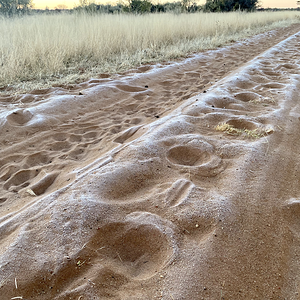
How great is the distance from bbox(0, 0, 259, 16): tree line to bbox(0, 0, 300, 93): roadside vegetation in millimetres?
1985

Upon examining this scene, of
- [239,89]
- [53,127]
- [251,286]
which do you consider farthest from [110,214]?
[239,89]

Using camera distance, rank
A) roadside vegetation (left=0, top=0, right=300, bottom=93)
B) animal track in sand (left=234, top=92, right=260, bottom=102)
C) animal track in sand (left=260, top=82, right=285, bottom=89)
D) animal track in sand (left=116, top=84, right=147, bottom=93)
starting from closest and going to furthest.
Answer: animal track in sand (left=234, top=92, right=260, bottom=102), animal track in sand (left=260, top=82, right=285, bottom=89), animal track in sand (left=116, top=84, right=147, bottom=93), roadside vegetation (left=0, top=0, right=300, bottom=93)

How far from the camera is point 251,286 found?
1.23 meters

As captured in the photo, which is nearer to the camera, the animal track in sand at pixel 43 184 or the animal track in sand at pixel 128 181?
the animal track in sand at pixel 128 181

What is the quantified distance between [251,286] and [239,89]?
124 inches

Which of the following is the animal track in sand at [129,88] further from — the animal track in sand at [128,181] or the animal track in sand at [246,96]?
the animal track in sand at [128,181]

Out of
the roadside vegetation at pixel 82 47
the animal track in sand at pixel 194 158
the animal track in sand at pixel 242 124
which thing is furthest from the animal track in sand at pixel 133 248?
the roadside vegetation at pixel 82 47

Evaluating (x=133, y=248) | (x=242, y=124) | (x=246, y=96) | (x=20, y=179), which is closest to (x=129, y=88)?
(x=246, y=96)

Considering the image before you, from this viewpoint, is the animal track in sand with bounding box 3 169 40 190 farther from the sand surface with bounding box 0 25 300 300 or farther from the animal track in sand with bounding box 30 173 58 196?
the animal track in sand with bounding box 30 173 58 196

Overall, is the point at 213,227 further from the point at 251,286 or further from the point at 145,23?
the point at 145,23

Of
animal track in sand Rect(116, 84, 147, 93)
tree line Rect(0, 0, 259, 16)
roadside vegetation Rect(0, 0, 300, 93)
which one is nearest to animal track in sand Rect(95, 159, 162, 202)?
animal track in sand Rect(116, 84, 147, 93)

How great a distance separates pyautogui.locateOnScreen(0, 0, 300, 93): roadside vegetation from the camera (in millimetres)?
4457

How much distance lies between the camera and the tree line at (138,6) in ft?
32.2

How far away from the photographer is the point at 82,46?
571 centimetres
